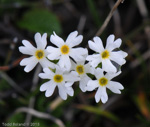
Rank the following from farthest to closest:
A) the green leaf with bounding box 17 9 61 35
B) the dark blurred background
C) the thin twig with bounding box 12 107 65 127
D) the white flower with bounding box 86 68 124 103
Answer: the green leaf with bounding box 17 9 61 35
the dark blurred background
the thin twig with bounding box 12 107 65 127
the white flower with bounding box 86 68 124 103

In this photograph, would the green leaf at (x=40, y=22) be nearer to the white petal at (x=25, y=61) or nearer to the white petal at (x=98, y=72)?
the white petal at (x=25, y=61)

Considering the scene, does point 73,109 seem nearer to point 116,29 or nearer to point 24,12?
point 116,29

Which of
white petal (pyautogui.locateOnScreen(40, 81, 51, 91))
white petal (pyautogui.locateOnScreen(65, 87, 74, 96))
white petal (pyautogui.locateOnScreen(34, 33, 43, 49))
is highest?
white petal (pyautogui.locateOnScreen(34, 33, 43, 49))

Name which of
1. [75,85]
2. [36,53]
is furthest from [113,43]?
[75,85]

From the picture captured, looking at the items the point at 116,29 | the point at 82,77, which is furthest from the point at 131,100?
the point at 82,77

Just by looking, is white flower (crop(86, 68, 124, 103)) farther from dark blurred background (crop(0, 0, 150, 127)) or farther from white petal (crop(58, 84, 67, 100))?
dark blurred background (crop(0, 0, 150, 127))

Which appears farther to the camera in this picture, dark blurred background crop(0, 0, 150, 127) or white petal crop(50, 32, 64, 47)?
dark blurred background crop(0, 0, 150, 127)

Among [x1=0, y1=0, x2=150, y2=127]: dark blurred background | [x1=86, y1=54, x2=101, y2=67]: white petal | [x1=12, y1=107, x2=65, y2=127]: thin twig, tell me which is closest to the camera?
[x1=86, y1=54, x2=101, y2=67]: white petal

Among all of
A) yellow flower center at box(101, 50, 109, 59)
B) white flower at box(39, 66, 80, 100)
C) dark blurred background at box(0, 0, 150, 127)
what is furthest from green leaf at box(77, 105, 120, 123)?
yellow flower center at box(101, 50, 109, 59)
